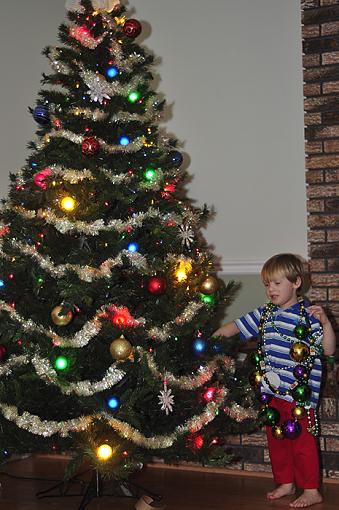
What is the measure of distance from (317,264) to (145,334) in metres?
1.53

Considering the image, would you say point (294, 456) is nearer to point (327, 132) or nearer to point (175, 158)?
point (175, 158)

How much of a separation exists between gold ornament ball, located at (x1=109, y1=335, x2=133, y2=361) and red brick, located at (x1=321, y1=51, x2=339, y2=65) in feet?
6.98

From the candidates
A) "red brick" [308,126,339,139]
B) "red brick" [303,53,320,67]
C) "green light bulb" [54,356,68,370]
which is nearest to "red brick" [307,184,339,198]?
"red brick" [308,126,339,139]

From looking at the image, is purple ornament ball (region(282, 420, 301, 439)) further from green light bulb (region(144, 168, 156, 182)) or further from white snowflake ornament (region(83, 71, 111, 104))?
white snowflake ornament (region(83, 71, 111, 104))

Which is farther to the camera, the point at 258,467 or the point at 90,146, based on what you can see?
the point at 258,467

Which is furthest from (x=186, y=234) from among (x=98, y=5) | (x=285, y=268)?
(x=98, y=5)

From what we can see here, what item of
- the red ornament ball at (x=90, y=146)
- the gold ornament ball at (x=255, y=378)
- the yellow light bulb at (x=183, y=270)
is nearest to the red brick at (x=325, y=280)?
the gold ornament ball at (x=255, y=378)

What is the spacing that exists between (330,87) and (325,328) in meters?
1.58

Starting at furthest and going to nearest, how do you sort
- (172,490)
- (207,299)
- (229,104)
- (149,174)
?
(229,104)
(172,490)
(207,299)
(149,174)

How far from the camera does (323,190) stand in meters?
4.09

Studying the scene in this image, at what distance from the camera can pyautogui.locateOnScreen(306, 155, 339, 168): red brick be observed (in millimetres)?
4062

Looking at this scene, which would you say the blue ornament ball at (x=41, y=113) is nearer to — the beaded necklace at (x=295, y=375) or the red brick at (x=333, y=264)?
the beaded necklace at (x=295, y=375)

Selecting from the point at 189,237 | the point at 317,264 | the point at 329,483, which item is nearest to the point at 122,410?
the point at 189,237

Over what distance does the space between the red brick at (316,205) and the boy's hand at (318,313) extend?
3.77ft
